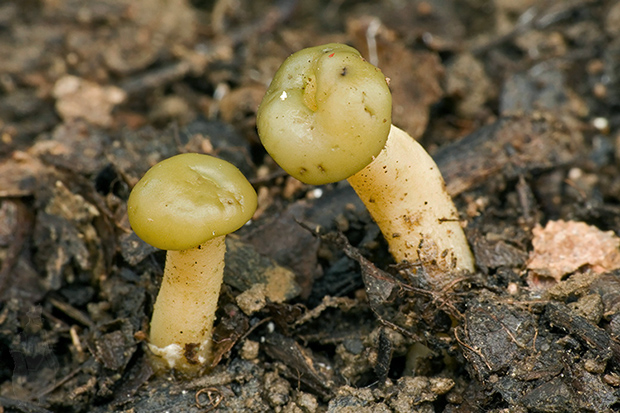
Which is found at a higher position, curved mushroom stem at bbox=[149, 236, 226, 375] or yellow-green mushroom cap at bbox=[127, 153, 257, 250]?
yellow-green mushroom cap at bbox=[127, 153, 257, 250]

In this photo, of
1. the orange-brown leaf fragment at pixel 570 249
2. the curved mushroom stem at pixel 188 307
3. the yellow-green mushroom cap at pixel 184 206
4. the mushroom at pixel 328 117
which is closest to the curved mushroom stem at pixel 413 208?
the mushroom at pixel 328 117

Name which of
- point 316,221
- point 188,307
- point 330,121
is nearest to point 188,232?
point 188,307

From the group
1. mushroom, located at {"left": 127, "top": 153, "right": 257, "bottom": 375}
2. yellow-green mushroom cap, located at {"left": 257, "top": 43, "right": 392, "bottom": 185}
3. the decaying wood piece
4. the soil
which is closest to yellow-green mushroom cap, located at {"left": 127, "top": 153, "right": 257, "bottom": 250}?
mushroom, located at {"left": 127, "top": 153, "right": 257, "bottom": 375}

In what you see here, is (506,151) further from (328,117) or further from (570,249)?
(328,117)

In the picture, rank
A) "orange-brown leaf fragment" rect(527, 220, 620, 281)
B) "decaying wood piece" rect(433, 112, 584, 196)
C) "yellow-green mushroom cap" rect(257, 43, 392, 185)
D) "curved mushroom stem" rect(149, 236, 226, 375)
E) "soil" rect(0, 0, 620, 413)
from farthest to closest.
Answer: "decaying wood piece" rect(433, 112, 584, 196)
"orange-brown leaf fragment" rect(527, 220, 620, 281)
"soil" rect(0, 0, 620, 413)
"curved mushroom stem" rect(149, 236, 226, 375)
"yellow-green mushroom cap" rect(257, 43, 392, 185)

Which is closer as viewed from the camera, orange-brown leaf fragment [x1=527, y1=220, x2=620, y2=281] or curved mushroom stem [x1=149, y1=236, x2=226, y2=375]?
curved mushroom stem [x1=149, y1=236, x2=226, y2=375]

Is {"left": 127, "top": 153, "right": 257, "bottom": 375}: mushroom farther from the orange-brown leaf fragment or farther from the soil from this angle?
the orange-brown leaf fragment

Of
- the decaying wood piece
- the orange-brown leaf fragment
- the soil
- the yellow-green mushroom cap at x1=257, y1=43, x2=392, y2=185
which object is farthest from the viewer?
the decaying wood piece

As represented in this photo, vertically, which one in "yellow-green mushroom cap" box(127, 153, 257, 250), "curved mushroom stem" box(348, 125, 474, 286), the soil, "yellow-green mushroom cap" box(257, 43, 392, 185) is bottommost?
the soil
